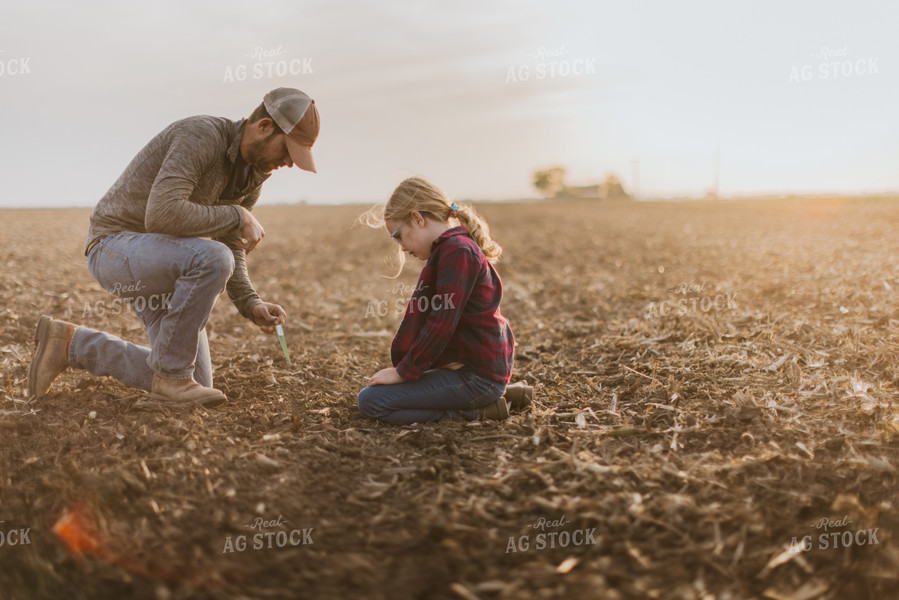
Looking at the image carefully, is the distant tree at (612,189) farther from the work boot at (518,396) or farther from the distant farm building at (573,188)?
the work boot at (518,396)

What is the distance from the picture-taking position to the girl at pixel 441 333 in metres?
3.47

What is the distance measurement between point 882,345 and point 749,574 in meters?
3.38

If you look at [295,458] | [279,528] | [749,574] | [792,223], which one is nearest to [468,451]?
[295,458]

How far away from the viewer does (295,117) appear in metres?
3.57

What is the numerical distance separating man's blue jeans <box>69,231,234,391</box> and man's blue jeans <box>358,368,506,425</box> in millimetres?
1122

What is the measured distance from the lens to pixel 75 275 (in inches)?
340

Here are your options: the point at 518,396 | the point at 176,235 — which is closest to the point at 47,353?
the point at 176,235

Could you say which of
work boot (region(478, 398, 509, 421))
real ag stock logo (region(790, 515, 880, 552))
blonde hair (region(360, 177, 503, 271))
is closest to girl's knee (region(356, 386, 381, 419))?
work boot (region(478, 398, 509, 421))

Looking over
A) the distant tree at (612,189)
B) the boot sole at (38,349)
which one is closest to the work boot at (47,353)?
the boot sole at (38,349)

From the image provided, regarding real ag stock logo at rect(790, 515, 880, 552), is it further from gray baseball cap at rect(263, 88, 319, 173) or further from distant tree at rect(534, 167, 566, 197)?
distant tree at rect(534, 167, 566, 197)

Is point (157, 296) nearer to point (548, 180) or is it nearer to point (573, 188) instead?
point (573, 188)

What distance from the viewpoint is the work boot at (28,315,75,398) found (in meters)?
3.88

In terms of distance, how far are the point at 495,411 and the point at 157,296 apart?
2168 millimetres

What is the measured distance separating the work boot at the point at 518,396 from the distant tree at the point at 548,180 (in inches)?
3425
